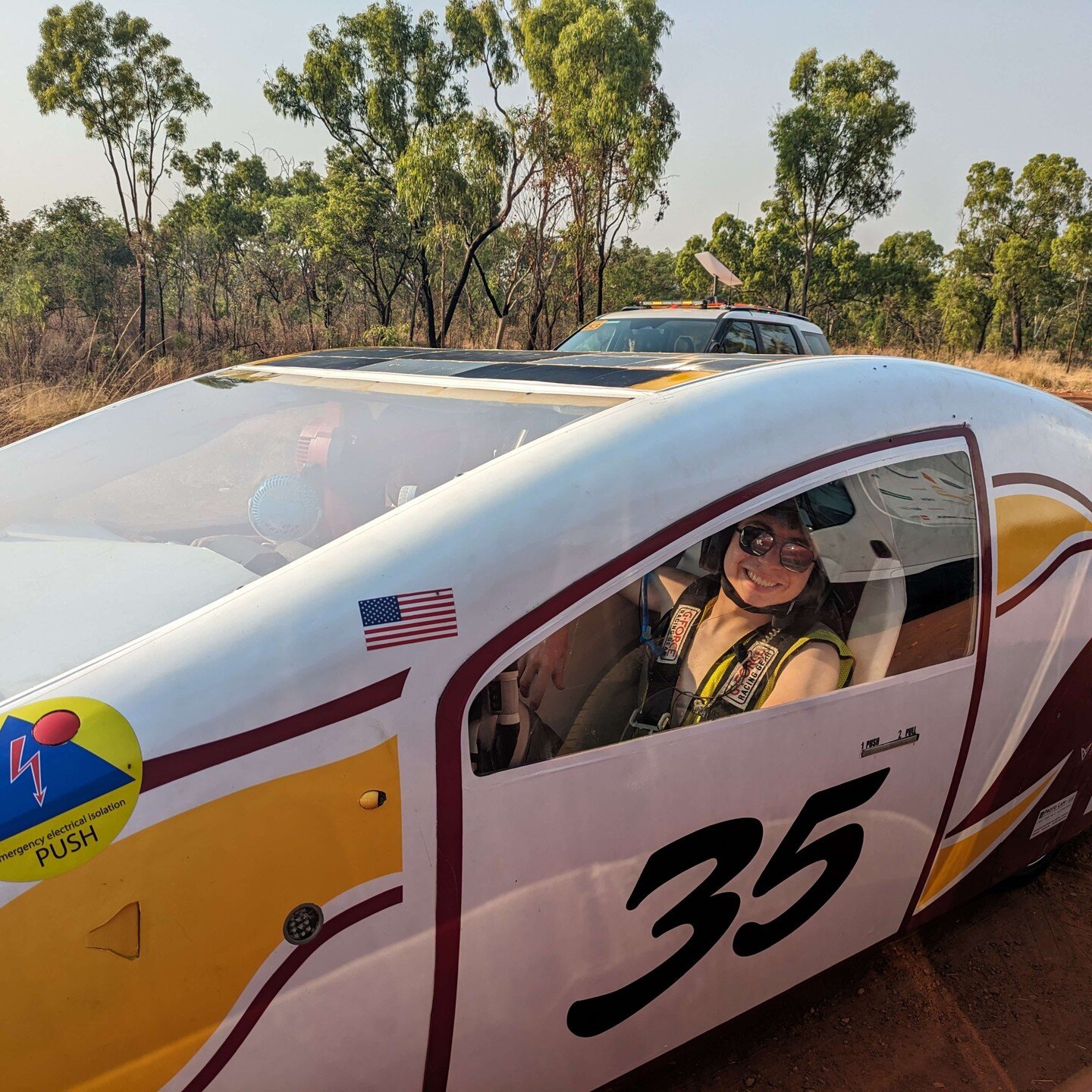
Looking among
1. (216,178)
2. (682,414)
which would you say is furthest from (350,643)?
(216,178)

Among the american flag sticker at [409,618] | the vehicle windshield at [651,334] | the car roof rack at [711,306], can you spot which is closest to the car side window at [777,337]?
the car roof rack at [711,306]

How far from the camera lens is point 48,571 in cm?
181

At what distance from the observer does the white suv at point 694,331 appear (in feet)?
29.6

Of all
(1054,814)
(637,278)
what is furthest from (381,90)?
(1054,814)

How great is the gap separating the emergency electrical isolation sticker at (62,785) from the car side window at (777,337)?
8.97m

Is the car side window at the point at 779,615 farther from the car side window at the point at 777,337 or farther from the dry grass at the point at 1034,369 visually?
the dry grass at the point at 1034,369

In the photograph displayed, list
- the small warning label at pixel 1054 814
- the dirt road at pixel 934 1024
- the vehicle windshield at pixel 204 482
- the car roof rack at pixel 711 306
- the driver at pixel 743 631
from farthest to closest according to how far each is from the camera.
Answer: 1. the car roof rack at pixel 711 306
2. the small warning label at pixel 1054 814
3. the dirt road at pixel 934 1024
4. the driver at pixel 743 631
5. the vehicle windshield at pixel 204 482

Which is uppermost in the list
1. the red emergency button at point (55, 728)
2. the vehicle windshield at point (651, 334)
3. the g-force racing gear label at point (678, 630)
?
the vehicle windshield at point (651, 334)

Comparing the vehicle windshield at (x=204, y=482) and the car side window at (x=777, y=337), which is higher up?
the car side window at (x=777, y=337)

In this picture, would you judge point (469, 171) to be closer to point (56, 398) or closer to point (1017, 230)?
point (56, 398)

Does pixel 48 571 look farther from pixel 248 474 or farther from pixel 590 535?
pixel 590 535

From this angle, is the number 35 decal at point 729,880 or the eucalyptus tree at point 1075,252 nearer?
the number 35 decal at point 729,880

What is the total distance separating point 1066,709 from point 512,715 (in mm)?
1797

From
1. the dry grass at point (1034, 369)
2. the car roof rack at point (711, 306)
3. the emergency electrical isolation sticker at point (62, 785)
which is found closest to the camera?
the emergency electrical isolation sticker at point (62, 785)
